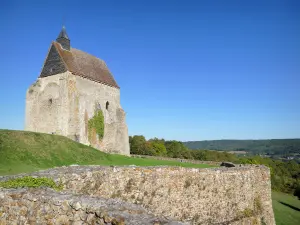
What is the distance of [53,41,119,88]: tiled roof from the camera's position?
33.4m

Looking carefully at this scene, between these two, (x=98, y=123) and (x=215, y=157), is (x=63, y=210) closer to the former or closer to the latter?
(x=98, y=123)

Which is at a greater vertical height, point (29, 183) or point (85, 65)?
point (85, 65)

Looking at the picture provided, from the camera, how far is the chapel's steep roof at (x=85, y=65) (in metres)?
33.4

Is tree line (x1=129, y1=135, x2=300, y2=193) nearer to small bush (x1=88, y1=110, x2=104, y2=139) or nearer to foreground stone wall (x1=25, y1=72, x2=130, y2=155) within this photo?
foreground stone wall (x1=25, y1=72, x2=130, y2=155)

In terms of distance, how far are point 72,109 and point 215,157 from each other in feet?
222

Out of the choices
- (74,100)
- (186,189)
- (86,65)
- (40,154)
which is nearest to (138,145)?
(86,65)

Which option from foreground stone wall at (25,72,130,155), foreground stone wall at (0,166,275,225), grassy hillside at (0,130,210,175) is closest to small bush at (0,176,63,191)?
foreground stone wall at (0,166,275,225)

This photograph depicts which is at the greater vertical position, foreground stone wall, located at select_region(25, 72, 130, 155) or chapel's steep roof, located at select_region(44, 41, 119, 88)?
chapel's steep roof, located at select_region(44, 41, 119, 88)

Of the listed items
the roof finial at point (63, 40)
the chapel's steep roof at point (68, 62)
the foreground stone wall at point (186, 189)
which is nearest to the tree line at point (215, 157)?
the chapel's steep roof at point (68, 62)

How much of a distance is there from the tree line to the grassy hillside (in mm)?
48959

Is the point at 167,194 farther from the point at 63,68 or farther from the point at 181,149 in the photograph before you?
the point at 181,149

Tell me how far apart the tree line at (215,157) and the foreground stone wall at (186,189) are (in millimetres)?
54552

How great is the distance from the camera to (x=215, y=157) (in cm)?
8894

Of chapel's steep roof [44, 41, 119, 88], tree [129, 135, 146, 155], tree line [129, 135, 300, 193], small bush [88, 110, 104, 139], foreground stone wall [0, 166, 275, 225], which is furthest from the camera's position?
tree [129, 135, 146, 155]
